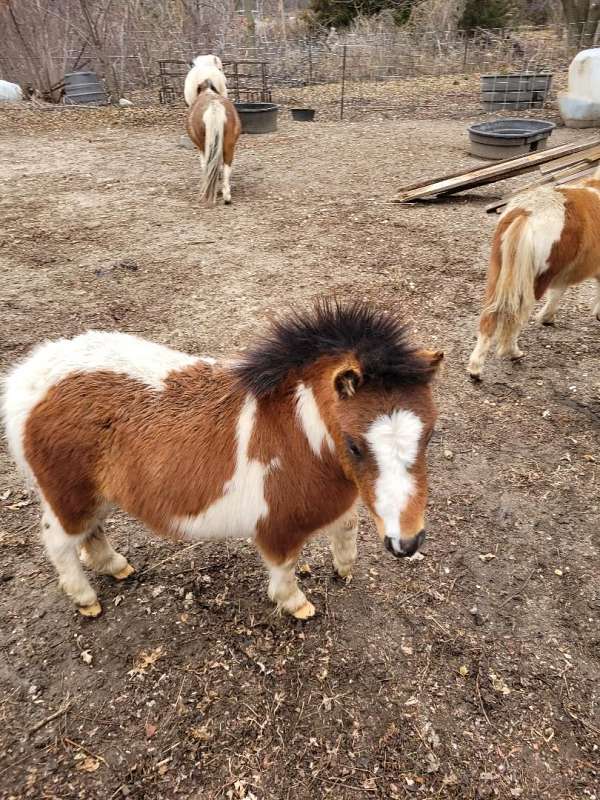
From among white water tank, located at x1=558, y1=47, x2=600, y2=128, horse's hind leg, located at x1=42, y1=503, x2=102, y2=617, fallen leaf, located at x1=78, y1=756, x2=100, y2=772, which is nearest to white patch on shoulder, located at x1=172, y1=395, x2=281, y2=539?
horse's hind leg, located at x1=42, y1=503, x2=102, y2=617

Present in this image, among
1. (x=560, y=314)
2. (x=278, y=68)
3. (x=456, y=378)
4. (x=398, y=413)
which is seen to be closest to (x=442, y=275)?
(x=560, y=314)

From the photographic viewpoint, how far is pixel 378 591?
2.42 meters

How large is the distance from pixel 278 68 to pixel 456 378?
1517 centimetres

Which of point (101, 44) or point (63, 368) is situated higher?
point (101, 44)

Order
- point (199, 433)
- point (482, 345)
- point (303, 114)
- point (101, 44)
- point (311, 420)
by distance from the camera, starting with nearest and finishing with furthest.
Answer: point (311, 420)
point (199, 433)
point (482, 345)
point (303, 114)
point (101, 44)

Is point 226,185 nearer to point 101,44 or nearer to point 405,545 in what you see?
point 405,545

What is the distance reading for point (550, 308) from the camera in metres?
4.34

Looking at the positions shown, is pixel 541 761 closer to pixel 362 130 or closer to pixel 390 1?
pixel 362 130

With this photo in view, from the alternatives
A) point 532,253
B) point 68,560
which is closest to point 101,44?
point 532,253

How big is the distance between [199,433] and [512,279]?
2.65 metres

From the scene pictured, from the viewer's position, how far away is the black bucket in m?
11.5

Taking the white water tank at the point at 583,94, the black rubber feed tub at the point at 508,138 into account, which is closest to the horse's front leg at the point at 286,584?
the black rubber feed tub at the point at 508,138

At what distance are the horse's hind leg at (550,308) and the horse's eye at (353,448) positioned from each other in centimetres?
328

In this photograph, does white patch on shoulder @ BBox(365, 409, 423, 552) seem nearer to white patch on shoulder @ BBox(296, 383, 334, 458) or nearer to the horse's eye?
the horse's eye
